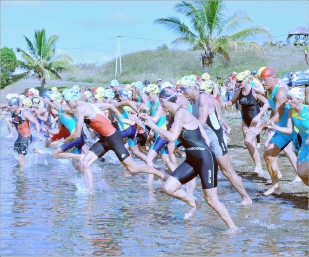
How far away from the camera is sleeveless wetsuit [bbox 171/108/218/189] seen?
7180mm

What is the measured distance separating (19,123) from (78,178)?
8.55ft

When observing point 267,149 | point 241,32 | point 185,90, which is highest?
point 241,32

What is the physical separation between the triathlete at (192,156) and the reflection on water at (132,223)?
0.38m

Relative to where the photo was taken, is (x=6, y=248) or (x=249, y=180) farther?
(x=249, y=180)

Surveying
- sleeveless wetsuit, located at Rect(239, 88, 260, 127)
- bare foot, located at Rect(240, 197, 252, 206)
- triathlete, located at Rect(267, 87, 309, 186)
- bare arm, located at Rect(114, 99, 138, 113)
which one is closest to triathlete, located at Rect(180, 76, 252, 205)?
→ bare foot, located at Rect(240, 197, 252, 206)

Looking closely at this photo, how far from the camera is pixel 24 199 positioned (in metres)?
9.66

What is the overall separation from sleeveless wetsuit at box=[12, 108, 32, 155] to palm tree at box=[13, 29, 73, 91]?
27802 millimetres

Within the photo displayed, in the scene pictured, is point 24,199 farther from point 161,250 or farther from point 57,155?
point 161,250

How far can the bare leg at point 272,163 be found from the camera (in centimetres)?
923

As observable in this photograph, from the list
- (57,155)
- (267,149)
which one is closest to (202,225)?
(267,149)

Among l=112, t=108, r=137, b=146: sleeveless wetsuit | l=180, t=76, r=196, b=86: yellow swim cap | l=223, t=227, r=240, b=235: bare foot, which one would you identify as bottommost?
l=223, t=227, r=240, b=235: bare foot

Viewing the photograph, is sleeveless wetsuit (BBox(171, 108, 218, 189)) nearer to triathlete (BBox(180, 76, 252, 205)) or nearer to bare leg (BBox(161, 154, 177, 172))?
triathlete (BBox(180, 76, 252, 205))

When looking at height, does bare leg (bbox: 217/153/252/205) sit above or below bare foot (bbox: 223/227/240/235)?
above

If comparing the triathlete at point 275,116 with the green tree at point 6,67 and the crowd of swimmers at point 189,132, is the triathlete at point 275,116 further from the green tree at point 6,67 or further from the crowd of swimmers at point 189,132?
the green tree at point 6,67
